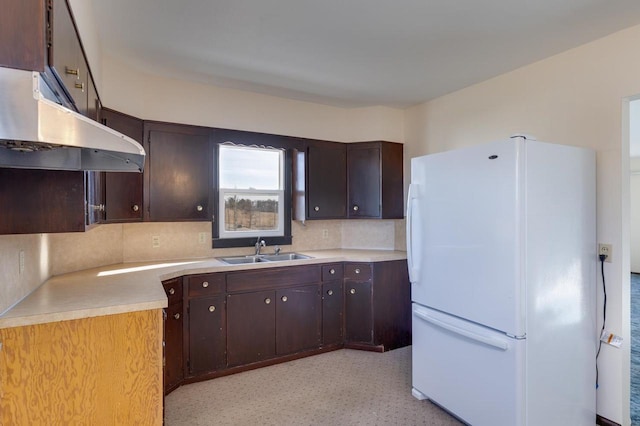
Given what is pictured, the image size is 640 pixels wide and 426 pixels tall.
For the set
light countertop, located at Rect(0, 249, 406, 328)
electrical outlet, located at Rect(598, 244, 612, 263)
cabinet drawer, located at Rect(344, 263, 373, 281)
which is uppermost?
electrical outlet, located at Rect(598, 244, 612, 263)

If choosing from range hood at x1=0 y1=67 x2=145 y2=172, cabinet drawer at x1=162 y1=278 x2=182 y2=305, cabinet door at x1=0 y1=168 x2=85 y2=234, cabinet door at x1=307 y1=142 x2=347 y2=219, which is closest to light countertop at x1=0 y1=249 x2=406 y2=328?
cabinet drawer at x1=162 y1=278 x2=182 y2=305

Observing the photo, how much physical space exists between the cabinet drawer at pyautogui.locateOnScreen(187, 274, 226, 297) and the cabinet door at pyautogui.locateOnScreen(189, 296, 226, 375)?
5 cm

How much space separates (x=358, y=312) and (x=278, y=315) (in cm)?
81

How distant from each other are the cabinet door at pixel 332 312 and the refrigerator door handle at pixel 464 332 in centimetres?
96

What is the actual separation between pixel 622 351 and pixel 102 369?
3.05m

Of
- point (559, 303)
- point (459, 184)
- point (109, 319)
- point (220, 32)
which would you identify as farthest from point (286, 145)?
point (559, 303)

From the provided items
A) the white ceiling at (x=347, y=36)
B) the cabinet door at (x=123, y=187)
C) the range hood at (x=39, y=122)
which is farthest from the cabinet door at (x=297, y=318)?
the range hood at (x=39, y=122)

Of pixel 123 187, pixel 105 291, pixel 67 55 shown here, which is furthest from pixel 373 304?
pixel 67 55

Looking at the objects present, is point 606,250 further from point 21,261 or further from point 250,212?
point 21,261

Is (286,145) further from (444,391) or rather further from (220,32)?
(444,391)

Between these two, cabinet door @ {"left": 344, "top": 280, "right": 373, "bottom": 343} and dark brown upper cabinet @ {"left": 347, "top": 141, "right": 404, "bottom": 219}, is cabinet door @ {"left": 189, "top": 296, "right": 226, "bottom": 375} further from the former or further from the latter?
dark brown upper cabinet @ {"left": 347, "top": 141, "right": 404, "bottom": 219}

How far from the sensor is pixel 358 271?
3.46 metres

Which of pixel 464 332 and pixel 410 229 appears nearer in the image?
pixel 464 332

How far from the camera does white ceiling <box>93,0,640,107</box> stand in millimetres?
2061
